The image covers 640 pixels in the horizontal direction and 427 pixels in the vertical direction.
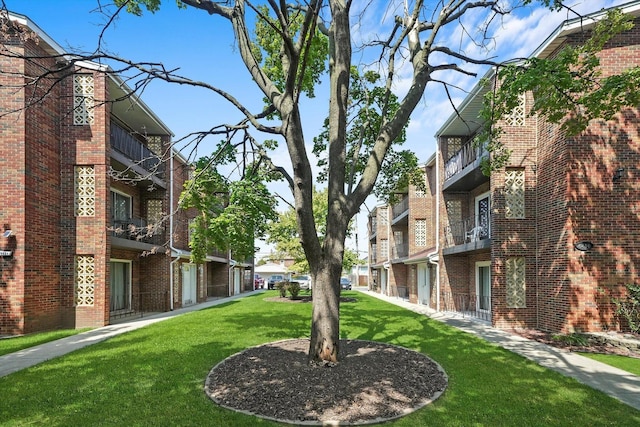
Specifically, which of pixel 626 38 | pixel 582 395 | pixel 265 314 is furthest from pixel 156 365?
pixel 626 38

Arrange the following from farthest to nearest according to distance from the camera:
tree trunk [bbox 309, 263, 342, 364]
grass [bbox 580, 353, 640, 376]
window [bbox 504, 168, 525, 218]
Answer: window [bbox 504, 168, 525, 218]
grass [bbox 580, 353, 640, 376]
tree trunk [bbox 309, 263, 342, 364]

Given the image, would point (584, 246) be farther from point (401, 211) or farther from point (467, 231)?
point (401, 211)

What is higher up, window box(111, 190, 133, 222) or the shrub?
window box(111, 190, 133, 222)

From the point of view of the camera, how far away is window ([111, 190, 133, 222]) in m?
16.0

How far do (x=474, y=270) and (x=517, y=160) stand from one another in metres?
6.08

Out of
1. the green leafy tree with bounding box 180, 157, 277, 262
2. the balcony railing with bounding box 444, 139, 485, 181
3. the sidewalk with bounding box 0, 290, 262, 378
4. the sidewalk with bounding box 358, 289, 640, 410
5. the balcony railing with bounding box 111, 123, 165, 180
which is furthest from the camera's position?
the balcony railing with bounding box 111, 123, 165, 180

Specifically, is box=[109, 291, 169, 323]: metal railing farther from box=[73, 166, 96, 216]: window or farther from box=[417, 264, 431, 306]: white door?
box=[417, 264, 431, 306]: white door

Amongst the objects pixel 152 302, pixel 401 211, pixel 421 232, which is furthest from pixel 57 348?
pixel 401 211

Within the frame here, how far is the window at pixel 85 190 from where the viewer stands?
12961 mm

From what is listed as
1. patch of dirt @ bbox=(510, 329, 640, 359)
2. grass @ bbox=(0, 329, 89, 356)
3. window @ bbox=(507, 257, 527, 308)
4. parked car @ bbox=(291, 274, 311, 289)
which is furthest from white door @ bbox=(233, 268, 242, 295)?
patch of dirt @ bbox=(510, 329, 640, 359)

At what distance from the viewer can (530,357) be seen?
8242 mm

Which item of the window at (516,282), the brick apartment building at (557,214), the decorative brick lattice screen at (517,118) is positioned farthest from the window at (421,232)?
the decorative brick lattice screen at (517,118)

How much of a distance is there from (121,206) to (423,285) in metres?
16.3

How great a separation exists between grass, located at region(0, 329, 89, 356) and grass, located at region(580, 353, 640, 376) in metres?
12.8
